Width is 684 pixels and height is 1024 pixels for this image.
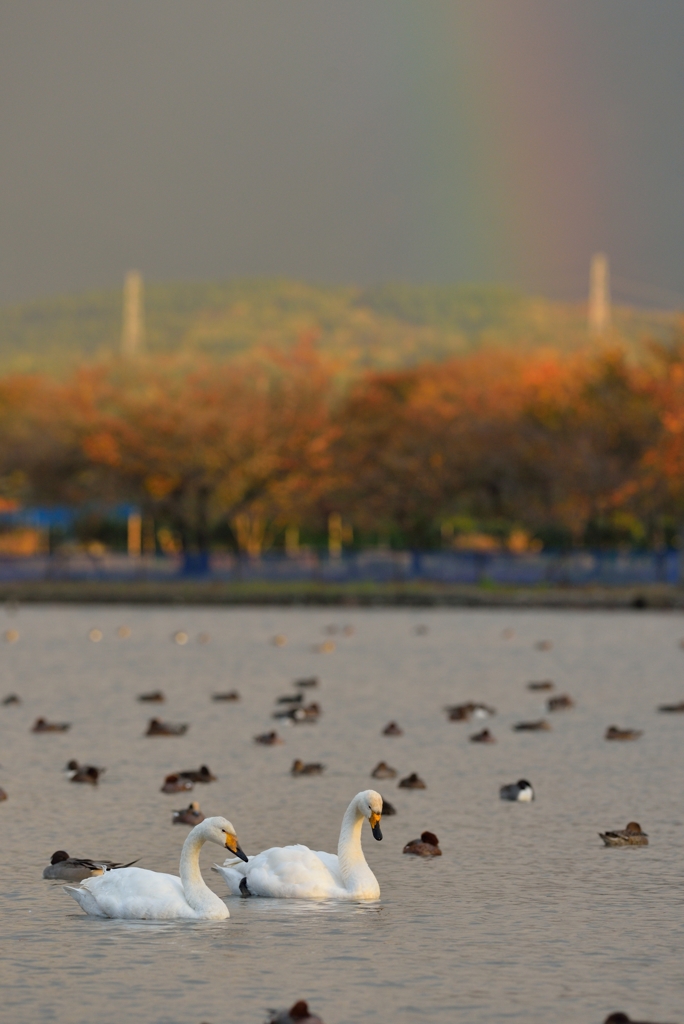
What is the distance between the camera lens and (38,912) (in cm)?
1050

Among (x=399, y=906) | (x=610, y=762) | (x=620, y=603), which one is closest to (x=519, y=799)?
(x=610, y=762)

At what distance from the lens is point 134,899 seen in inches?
405

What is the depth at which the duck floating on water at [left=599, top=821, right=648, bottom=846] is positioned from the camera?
12.6 metres

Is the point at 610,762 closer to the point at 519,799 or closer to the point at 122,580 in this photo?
the point at 519,799

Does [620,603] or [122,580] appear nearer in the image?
[620,603]

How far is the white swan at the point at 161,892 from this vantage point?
10.3 metres

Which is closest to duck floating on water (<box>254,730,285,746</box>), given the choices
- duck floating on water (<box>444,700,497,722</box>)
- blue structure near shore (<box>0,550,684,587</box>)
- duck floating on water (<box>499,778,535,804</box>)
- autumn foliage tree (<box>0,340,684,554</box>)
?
duck floating on water (<box>444,700,497,722</box>)

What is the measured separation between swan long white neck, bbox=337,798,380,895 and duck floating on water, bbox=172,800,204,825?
2.59m

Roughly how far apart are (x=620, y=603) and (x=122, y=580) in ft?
61.6

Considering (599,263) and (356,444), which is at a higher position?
(599,263)

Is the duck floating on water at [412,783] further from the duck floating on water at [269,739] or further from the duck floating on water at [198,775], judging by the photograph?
the duck floating on water at [269,739]

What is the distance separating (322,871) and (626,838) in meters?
2.62

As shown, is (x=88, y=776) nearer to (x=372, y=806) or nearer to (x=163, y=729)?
(x=163, y=729)

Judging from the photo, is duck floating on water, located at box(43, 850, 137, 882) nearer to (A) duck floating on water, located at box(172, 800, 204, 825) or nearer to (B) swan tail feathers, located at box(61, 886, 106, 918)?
(B) swan tail feathers, located at box(61, 886, 106, 918)
